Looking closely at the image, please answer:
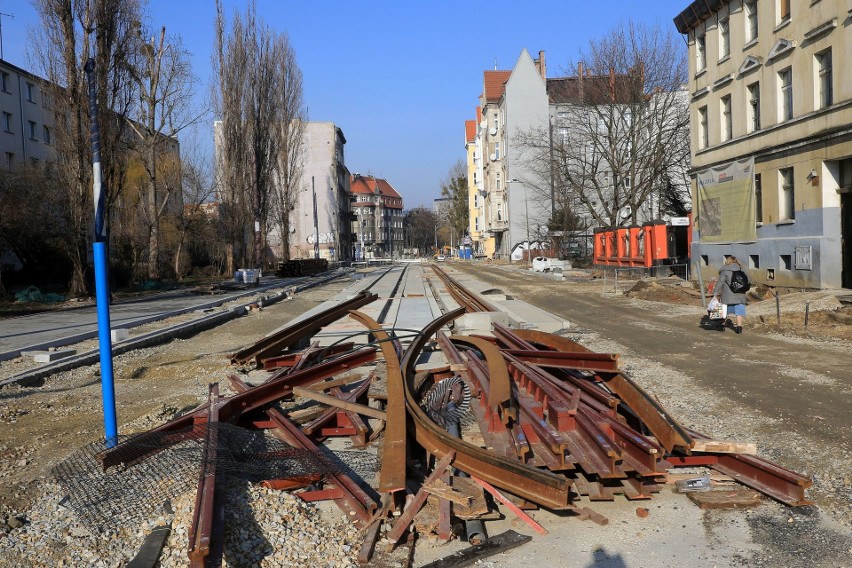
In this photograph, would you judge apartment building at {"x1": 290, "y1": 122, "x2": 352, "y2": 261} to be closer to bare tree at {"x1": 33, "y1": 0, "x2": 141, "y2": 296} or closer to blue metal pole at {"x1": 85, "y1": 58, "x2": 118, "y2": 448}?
bare tree at {"x1": 33, "y1": 0, "x2": 141, "y2": 296}

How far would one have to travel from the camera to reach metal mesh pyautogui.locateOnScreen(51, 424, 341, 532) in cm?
472

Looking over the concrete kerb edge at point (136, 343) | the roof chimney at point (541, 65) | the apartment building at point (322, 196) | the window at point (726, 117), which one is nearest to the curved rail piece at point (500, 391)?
the concrete kerb edge at point (136, 343)

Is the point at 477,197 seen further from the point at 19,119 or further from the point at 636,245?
the point at 636,245

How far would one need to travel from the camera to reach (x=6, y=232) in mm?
28016

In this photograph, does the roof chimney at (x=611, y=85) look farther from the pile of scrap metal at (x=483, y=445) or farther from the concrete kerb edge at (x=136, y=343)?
the pile of scrap metal at (x=483, y=445)

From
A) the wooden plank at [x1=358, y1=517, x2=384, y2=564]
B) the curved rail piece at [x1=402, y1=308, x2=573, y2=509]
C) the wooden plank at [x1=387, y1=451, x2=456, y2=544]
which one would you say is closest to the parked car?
the curved rail piece at [x1=402, y1=308, x2=573, y2=509]

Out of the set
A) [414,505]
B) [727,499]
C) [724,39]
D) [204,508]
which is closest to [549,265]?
[724,39]

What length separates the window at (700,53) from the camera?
96.9 ft

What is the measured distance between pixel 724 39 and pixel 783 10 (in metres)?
4.38

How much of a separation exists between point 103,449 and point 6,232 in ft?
85.6

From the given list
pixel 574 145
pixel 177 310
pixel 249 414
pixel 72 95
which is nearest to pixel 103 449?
pixel 249 414

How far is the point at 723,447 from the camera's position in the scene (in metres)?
5.38

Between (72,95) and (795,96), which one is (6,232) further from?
(795,96)

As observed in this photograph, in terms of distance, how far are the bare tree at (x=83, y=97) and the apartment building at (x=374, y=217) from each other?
120 meters
